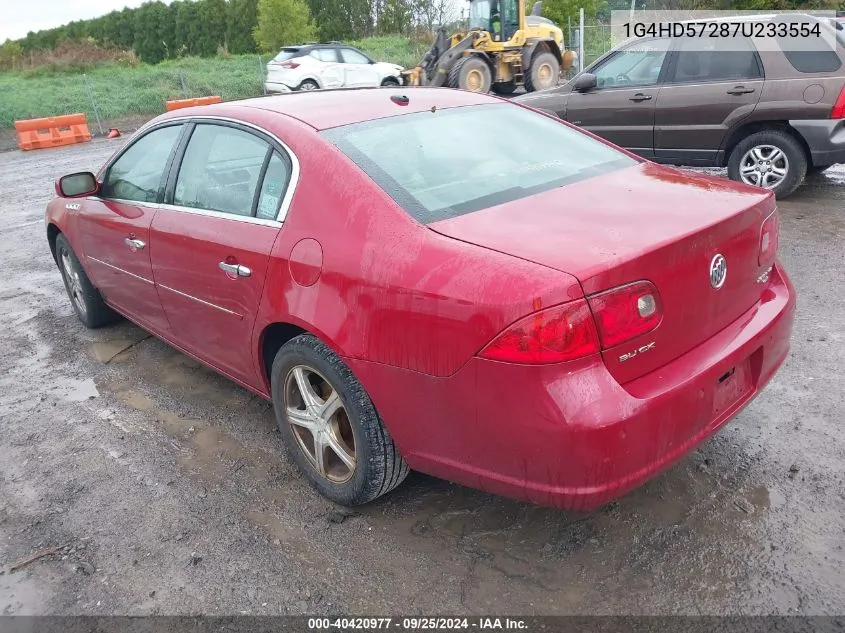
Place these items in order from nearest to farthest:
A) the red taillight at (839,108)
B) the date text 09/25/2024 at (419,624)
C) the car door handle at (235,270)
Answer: the date text 09/25/2024 at (419,624) < the car door handle at (235,270) < the red taillight at (839,108)

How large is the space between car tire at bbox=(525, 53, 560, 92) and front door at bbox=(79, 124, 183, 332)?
605 inches

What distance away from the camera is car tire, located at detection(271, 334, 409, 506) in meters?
2.52

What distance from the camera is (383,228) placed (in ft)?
7.82

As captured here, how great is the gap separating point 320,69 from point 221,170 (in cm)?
1881

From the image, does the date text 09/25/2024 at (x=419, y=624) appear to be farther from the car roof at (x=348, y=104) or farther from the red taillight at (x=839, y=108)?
the red taillight at (x=839, y=108)

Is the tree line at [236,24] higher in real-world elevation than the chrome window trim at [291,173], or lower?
higher

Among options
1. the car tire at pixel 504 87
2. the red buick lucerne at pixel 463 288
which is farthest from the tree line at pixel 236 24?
the red buick lucerne at pixel 463 288

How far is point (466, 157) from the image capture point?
288 centimetres

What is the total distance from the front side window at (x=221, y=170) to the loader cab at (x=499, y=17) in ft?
51.5

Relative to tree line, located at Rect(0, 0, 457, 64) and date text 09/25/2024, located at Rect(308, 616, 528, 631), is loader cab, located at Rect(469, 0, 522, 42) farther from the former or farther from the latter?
tree line, located at Rect(0, 0, 457, 64)

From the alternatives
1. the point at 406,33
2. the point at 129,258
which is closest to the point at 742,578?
the point at 129,258

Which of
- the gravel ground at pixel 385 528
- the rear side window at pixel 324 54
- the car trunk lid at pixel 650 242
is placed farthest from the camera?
the rear side window at pixel 324 54

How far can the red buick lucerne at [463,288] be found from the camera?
2.01m

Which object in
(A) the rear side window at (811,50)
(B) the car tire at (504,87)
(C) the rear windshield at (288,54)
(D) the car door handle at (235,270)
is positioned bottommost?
(B) the car tire at (504,87)
